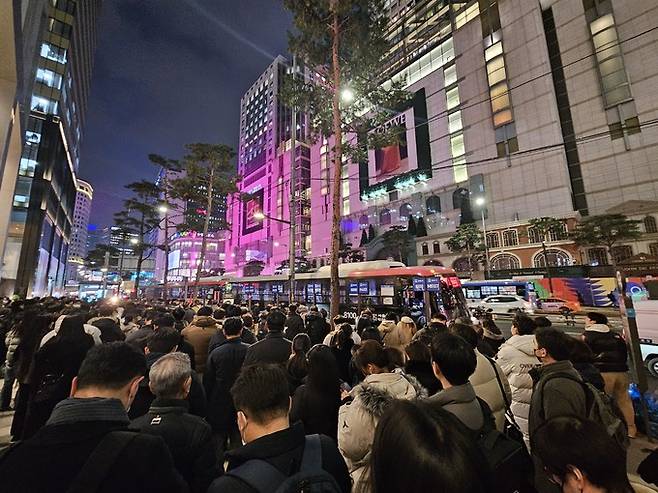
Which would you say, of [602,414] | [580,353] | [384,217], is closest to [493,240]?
[384,217]

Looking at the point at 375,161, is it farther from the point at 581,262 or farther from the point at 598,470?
the point at 598,470

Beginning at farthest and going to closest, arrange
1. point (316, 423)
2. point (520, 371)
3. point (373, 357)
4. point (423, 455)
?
point (520, 371), point (373, 357), point (316, 423), point (423, 455)

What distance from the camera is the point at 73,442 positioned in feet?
4.13

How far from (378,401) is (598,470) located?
43.7 inches

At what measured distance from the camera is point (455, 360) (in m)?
2.25

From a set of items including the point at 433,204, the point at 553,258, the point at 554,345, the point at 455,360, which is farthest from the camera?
the point at 433,204

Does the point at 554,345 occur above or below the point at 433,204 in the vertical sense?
below

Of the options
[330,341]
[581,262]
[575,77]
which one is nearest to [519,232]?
[581,262]

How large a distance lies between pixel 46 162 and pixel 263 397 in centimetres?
4360

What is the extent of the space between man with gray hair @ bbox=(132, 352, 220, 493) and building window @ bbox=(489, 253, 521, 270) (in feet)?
152

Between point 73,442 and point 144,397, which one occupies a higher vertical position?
point 73,442

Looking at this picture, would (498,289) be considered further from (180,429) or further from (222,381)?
(180,429)

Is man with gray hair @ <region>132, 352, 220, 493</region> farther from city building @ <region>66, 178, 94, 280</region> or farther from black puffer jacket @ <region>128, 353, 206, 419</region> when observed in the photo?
city building @ <region>66, 178, 94, 280</region>

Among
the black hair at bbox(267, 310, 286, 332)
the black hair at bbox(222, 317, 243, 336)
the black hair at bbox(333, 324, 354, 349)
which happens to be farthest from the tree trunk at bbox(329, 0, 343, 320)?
the black hair at bbox(222, 317, 243, 336)
